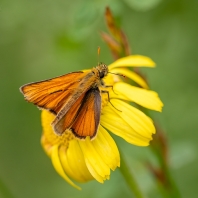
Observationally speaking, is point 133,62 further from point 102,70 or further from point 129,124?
point 129,124

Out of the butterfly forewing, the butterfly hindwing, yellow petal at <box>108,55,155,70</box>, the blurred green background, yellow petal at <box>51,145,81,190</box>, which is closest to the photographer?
the butterfly hindwing

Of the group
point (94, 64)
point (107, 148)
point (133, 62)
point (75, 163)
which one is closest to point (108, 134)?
point (107, 148)

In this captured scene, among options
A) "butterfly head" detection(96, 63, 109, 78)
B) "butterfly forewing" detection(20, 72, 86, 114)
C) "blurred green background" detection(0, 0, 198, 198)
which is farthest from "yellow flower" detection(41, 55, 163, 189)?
"blurred green background" detection(0, 0, 198, 198)

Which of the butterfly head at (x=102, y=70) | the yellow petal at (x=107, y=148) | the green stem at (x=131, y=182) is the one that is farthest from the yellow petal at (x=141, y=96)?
the green stem at (x=131, y=182)

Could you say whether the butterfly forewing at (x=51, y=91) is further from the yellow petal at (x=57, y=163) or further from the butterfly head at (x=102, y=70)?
the yellow petal at (x=57, y=163)

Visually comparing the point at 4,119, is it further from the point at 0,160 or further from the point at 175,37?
the point at 175,37

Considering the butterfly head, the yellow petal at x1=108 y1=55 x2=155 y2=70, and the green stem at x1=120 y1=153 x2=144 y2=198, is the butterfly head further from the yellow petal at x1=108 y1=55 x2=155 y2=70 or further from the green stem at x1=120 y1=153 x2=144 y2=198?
the green stem at x1=120 y1=153 x2=144 y2=198

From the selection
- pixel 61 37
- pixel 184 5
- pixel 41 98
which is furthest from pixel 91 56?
pixel 41 98
